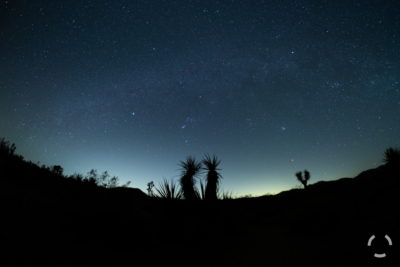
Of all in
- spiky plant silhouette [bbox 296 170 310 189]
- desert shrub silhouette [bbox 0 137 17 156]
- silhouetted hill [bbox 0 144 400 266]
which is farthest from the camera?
spiky plant silhouette [bbox 296 170 310 189]

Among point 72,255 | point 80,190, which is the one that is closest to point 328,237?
point 72,255

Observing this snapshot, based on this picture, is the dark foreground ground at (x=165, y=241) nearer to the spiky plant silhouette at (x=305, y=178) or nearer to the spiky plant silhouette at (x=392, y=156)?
the spiky plant silhouette at (x=392, y=156)

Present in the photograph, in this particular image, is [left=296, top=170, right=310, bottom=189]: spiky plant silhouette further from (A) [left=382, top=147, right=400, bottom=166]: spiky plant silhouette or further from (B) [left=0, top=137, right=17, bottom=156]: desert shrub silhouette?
(B) [left=0, top=137, right=17, bottom=156]: desert shrub silhouette

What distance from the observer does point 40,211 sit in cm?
564

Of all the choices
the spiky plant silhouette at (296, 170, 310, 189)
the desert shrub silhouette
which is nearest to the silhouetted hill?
the desert shrub silhouette

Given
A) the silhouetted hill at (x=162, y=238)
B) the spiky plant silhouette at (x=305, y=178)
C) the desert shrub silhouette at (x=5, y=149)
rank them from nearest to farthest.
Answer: the silhouetted hill at (x=162, y=238), the desert shrub silhouette at (x=5, y=149), the spiky plant silhouette at (x=305, y=178)

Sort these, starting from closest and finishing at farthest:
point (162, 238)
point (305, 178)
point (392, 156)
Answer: point (162, 238) < point (392, 156) < point (305, 178)

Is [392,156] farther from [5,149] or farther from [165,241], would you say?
[5,149]

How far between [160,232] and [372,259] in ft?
17.4

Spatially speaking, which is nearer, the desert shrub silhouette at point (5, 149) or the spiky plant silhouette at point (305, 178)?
the desert shrub silhouette at point (5, 149)

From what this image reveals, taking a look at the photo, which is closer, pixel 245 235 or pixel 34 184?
pixel 245 235

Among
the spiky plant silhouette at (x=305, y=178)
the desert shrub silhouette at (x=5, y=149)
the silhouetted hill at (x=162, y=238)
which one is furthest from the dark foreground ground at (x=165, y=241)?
the spiky plant silhouette at (x=305, y=178)

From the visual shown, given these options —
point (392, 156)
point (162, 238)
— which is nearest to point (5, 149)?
point (162, 238)

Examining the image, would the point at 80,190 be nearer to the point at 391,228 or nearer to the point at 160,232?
the point at 160,232
